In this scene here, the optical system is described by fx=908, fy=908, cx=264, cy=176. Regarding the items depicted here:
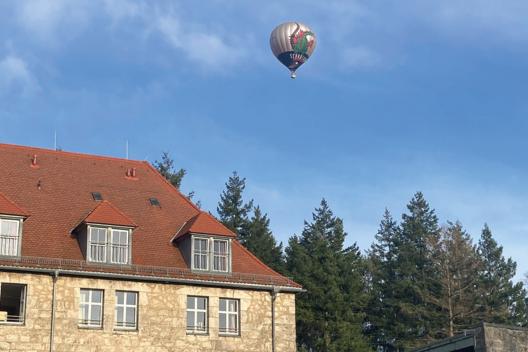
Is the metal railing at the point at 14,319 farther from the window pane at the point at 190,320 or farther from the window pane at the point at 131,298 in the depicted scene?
the window pane at the point at 190,320

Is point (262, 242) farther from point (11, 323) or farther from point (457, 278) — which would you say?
point (11, 323)

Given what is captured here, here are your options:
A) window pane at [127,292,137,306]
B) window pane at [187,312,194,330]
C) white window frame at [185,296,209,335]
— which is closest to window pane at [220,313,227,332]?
white window frame at [185,296,209,335]

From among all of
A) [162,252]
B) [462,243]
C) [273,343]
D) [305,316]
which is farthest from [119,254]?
[462,243]

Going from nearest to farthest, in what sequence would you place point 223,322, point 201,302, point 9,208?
point 9,208
point 201,302
point 223,322

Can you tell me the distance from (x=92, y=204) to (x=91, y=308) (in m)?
4.97

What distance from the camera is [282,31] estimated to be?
58.2m

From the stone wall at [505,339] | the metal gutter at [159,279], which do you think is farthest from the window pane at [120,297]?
the stone wall at [505,339]

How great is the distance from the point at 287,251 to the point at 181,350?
2817 cm

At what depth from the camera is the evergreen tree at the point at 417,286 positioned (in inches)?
2393

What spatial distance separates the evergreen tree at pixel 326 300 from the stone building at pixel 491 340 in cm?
2434

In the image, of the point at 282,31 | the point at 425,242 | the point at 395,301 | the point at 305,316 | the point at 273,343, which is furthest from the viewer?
the point at 425,242

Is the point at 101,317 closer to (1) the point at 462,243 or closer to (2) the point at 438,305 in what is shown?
(2) the point at 438,305

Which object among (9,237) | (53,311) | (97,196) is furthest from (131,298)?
(97,196)

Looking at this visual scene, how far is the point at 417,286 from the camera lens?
62812mm
